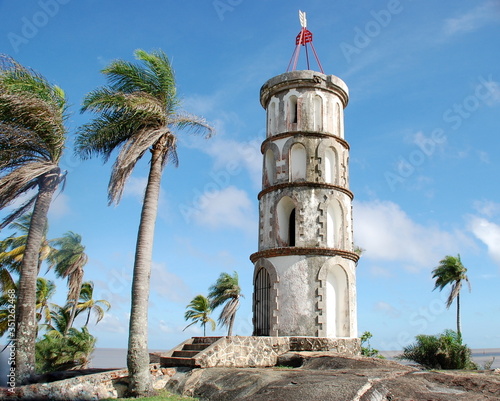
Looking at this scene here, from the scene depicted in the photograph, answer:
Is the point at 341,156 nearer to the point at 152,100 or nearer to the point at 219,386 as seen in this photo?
the point at 152,100

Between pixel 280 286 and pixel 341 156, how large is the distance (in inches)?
255

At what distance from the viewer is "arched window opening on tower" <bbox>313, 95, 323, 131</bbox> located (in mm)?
22406

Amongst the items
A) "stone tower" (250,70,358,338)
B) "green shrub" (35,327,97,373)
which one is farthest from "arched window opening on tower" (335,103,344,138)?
"green shrub" (35,327,97,373)

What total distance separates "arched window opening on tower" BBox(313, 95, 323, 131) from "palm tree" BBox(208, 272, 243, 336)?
21.2 meters

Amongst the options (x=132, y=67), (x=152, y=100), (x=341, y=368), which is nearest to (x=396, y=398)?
(x=341, y=368)

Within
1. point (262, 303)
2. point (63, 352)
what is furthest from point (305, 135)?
point (63, 352)

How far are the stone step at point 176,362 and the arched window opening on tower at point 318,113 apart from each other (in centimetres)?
1132

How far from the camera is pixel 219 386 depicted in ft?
45.4

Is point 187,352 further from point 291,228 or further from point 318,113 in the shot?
point 318,113

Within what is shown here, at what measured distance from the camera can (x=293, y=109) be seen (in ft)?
75.1

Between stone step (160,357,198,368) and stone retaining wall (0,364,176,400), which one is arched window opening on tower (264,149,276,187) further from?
stone retaining wall (0,364,176,400)

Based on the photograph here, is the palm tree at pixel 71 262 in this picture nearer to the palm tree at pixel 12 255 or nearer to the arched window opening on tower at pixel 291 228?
the palm tree at pixel 12 255

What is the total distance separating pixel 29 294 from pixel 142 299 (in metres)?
4.27

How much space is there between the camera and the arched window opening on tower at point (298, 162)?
21.9 m
